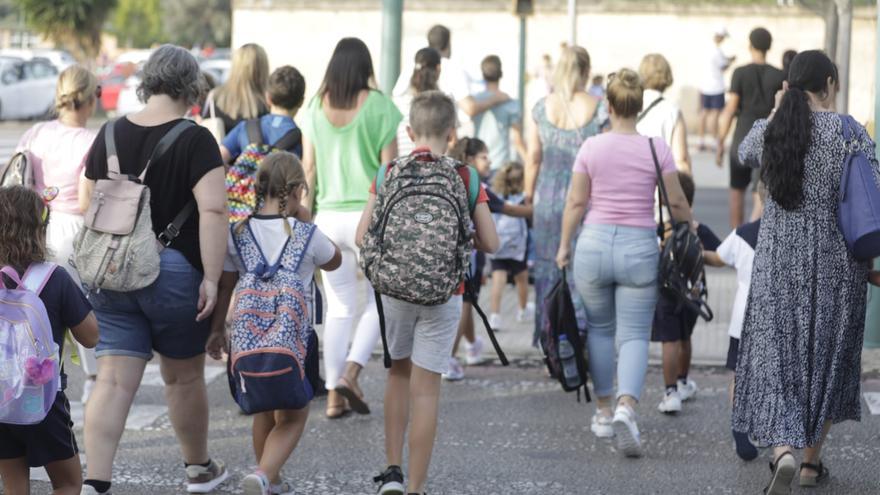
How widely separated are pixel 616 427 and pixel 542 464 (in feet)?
1.26

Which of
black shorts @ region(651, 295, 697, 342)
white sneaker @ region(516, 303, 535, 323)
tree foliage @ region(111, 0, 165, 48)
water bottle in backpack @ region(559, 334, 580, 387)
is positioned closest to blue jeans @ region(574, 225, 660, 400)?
water bottle in backpack @ region(559, 334, 580, 387)

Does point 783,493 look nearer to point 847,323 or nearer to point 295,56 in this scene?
point 847,323

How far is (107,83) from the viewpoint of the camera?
37.7m

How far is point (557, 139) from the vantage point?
7816 mm

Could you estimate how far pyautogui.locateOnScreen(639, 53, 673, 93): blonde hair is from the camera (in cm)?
810

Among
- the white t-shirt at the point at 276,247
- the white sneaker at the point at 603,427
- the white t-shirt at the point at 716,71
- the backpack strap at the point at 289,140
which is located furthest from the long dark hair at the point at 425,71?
the white t-shirt at the point at 716,71

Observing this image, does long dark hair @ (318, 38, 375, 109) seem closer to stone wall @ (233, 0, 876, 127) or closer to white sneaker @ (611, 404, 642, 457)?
white sneaker @ (611, 404, 642, 457)

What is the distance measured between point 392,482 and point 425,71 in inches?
119

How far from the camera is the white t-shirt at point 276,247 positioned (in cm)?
530

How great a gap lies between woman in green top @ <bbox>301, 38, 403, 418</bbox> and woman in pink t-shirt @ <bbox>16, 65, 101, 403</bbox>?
1.13m

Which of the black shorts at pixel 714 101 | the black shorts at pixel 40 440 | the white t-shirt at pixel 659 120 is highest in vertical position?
the white t-shirt at pixel 659 120

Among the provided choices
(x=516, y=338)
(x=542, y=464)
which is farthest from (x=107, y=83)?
(x=542, y=464)

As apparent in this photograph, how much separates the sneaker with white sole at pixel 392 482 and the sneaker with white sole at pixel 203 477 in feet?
2.52

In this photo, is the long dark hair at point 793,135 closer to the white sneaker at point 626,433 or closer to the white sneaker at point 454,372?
the white sneaker at point 626,433
